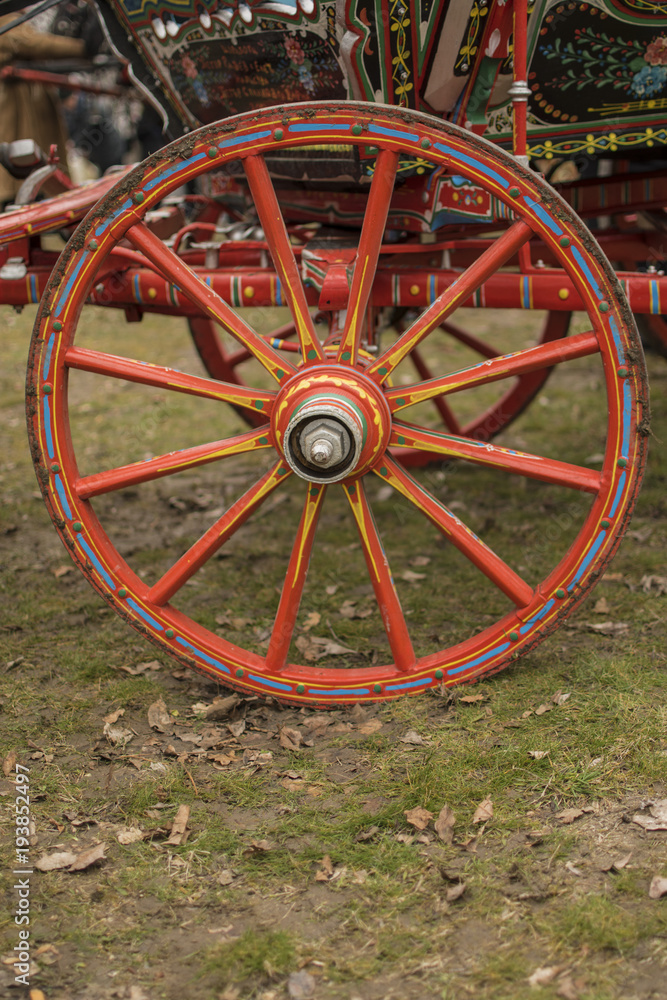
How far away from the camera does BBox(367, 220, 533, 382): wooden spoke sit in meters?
2.04

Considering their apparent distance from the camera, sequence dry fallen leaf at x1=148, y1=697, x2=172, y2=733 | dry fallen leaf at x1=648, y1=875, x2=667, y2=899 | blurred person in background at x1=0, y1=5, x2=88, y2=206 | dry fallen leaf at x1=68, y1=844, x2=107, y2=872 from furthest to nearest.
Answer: blurred person in background at x1=0, y1=5, x2=88, y2=206 < dry fallen leaf at x1=148, y1=697, x2=172, y2=733 < dry fallen leaf at x1=68, y1=844, x2=107, y2=872 < dry fallen leaf at x1=648, y1=875, x2=667, y2=899

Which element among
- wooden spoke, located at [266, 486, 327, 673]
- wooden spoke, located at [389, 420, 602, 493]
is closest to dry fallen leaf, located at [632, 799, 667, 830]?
wooden spoke, located at [389, 420, 602, 493]

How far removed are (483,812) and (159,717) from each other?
83 cm

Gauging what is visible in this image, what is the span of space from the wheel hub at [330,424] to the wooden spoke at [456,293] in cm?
7

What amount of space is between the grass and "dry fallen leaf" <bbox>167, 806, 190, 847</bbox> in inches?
0.6

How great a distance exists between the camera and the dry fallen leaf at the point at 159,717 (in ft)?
A: 7.36

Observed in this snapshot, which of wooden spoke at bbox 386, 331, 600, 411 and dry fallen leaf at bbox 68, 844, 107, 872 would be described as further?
wooden spoke at bbox 386, 331, 600, 411

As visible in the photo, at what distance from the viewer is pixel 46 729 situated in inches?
88.0

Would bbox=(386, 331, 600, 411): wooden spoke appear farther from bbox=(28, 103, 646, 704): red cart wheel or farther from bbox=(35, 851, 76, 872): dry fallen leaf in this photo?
bbox=(35, 851, 76, 872): dry fallen leaf

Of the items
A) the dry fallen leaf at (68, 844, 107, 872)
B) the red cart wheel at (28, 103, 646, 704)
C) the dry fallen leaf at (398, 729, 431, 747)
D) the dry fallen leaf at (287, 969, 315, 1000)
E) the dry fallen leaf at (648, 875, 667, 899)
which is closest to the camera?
the dry fallen leaf at (287, 969, 315, 1000)

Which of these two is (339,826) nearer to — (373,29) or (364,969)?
(364,969)

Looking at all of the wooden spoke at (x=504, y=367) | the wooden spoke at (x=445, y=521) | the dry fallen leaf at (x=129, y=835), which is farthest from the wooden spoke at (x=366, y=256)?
the dry fallen leaf at (x=129, y=835)

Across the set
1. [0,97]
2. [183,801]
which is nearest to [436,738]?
[183,801]

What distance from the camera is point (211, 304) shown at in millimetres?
2172
